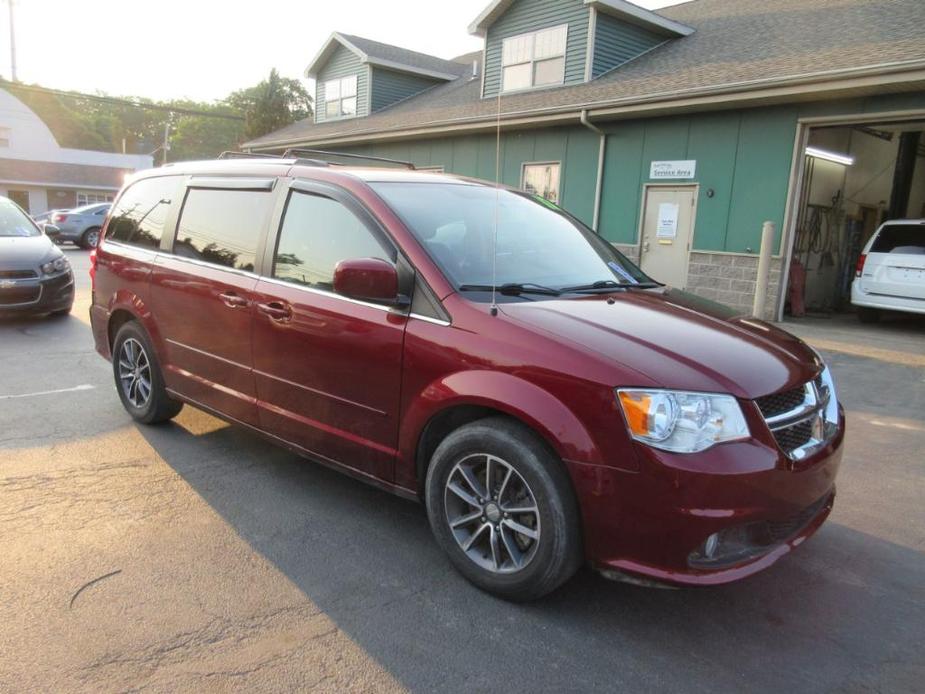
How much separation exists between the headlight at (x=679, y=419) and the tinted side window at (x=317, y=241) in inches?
56.5

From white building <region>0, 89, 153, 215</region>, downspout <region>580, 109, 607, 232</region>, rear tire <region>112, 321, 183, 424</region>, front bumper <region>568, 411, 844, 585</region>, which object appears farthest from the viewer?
white building <region>0, 89, 153, 215</region>

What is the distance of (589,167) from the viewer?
44.0ft

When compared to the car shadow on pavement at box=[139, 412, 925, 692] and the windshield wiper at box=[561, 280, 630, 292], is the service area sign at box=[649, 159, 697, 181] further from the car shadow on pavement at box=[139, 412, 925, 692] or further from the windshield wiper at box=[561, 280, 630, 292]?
the car shadow on pavement at box=[139, 412, 925, 692]

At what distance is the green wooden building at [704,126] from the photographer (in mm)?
10352

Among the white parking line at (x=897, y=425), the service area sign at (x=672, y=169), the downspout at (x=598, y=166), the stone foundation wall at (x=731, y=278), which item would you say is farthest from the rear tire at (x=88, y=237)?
the white parking line at (x=897, y=425)

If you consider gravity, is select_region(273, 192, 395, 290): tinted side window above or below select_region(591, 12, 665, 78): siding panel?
below

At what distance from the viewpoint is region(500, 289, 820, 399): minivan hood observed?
2549mm

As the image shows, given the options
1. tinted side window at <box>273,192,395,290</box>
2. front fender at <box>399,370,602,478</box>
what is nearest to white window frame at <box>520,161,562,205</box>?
tinted side window at <box>273,192,395,290</box>

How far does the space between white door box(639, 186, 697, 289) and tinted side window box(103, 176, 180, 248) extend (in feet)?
30.3

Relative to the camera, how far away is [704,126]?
11469 millimetres

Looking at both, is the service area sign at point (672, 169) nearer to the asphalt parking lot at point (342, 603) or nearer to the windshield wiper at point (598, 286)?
the asphalt parking lot at point (342, 603)

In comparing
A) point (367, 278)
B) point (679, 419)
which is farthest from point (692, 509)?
point (367, 278)

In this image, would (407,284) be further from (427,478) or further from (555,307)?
(427,478)

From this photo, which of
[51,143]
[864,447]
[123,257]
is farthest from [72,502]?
[51,143]
